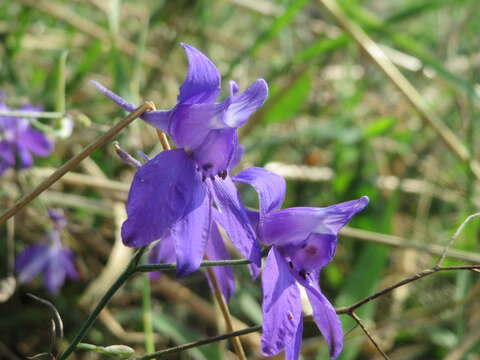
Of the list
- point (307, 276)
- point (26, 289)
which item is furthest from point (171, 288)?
point (307, 276)

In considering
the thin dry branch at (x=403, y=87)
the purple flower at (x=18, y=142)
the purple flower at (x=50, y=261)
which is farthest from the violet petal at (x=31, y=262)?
the thin dry branch at (x=403, y=87)

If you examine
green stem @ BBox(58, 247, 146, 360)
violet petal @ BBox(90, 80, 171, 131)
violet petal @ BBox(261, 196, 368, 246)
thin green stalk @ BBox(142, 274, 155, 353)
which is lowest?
thin green stalk @ BBox(142, 274, 155, 353)

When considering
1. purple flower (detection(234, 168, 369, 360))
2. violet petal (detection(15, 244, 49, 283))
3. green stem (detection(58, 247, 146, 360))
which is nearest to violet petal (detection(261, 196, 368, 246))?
purple flower (detection(234, 168, 369, 360))

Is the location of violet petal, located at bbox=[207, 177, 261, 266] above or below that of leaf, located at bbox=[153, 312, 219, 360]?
above

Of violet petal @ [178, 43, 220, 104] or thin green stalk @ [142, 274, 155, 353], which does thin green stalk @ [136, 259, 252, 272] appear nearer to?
violet petal @ [178, 43, 220, 104]

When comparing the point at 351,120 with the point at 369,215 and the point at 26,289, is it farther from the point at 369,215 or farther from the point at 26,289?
the point at 26,289

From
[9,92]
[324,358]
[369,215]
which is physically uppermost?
[9,92]
